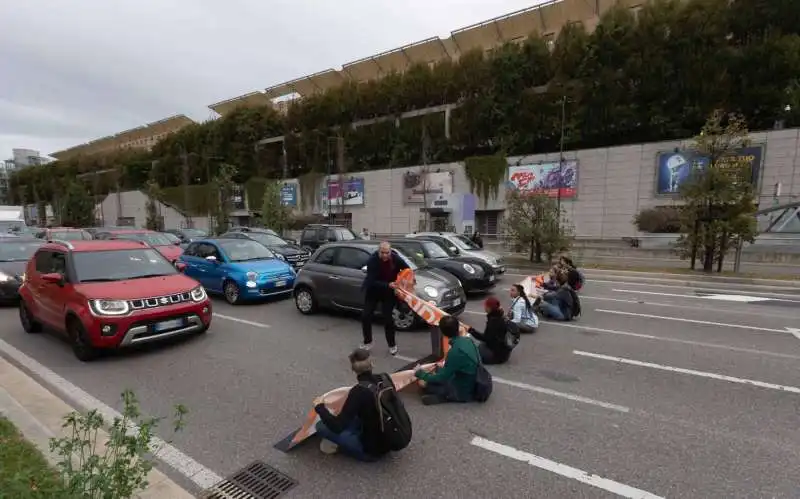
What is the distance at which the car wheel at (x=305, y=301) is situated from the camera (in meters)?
8.11

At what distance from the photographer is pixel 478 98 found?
38281mm

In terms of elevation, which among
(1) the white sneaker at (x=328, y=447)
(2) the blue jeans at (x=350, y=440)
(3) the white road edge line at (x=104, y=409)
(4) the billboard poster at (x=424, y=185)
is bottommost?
(3) the white road edge line at (x=104, y=409)

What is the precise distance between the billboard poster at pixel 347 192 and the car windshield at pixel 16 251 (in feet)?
109

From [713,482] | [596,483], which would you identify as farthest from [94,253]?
[713,482]

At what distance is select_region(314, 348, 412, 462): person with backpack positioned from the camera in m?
2.98

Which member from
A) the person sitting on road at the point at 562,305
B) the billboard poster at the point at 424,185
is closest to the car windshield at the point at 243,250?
the person sitting on road at the point at 562,305

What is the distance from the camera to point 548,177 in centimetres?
3238

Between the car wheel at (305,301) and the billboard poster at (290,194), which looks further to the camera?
the billboard poster at (290,194)

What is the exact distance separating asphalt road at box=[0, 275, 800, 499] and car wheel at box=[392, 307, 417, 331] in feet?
1.32

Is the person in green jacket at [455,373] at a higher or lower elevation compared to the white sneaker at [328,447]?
higher

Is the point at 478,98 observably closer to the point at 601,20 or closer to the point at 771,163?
the point at 601,20

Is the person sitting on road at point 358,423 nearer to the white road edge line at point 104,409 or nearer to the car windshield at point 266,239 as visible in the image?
the white road edge line at point 104,409

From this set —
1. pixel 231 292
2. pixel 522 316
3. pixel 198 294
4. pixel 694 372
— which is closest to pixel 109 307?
pixel 198 294

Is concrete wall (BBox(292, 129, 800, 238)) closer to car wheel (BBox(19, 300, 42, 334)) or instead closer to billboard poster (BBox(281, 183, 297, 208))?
billboard poster (BBox(281, 183, 297, 208))
